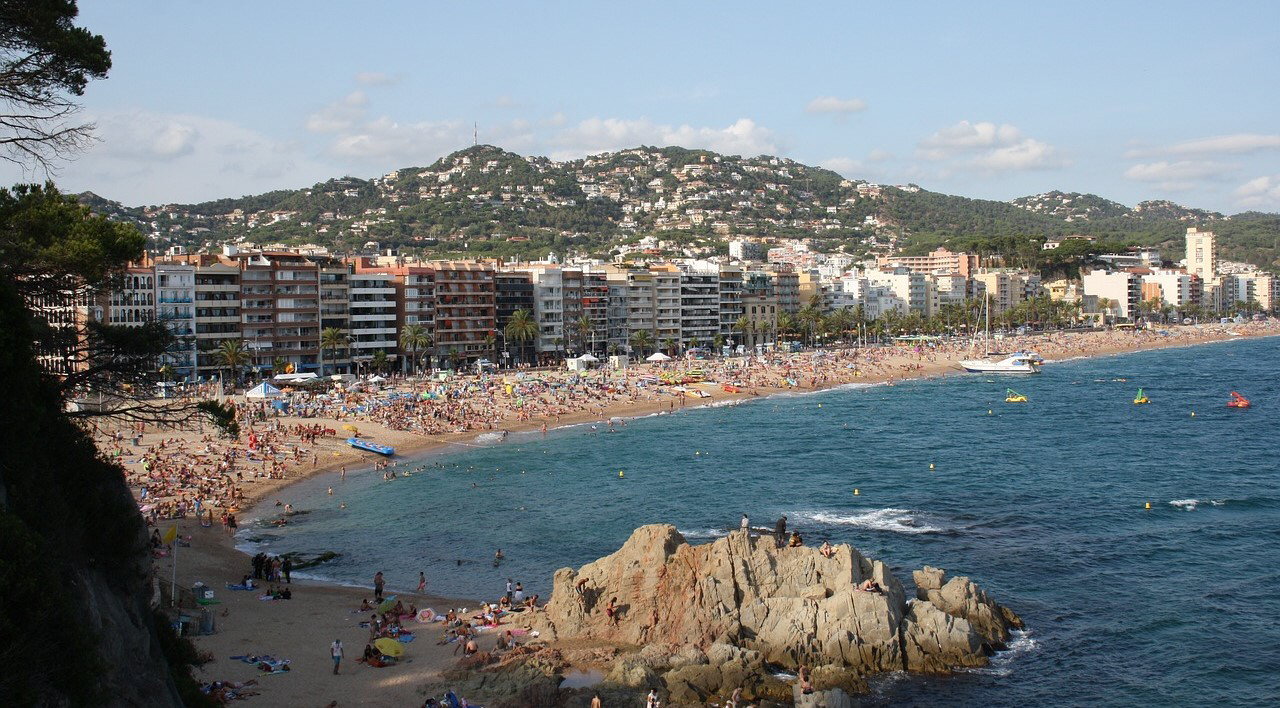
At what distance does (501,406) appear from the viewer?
65.9 metres

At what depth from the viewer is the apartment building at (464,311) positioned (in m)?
89.3

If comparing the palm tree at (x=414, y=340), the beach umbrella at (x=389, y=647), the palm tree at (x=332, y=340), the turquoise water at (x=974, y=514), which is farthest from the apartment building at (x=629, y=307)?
the beach umbrella at (x=389, y=647)

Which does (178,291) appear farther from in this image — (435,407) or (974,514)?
(974,514)

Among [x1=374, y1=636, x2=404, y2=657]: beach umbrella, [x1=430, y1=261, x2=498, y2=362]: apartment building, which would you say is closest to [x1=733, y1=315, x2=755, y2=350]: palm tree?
[x1=430, y1=261, x2=498, y2=362]: apartment building

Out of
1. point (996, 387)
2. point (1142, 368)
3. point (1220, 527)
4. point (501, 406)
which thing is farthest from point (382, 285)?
point (1142, 368)

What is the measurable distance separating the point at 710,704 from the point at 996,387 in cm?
7239

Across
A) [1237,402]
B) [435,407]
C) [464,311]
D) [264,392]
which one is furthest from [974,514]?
[464,311]

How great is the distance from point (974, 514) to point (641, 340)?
70543 millimetres

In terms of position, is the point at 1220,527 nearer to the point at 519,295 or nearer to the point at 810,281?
the point at 519,295

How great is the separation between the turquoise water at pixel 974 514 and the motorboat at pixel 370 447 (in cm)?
230

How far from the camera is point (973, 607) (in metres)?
22.7

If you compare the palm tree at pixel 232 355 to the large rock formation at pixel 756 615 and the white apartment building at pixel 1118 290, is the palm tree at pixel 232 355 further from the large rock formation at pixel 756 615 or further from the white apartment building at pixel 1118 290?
the white apartment building at pixel 1118 290

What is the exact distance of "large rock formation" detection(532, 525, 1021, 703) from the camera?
67.3 feet

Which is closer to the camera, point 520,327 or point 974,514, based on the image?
point 974,514
